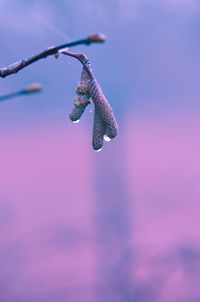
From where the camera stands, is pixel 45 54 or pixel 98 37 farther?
pixel 45 54

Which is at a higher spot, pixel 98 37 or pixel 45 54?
pixel 45 54

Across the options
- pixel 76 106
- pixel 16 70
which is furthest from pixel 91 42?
pixel 76 106

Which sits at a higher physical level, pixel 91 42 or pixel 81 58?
pixel 81 58

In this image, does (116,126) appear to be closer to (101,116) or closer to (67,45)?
(101,116)

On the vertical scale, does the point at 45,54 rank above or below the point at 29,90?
above

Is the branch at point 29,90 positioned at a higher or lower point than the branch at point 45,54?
lower

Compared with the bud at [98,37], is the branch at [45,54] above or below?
A: above

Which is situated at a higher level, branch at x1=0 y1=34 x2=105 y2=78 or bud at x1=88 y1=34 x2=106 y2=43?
branch at x1=0 y1=34 x2=105 y2=78

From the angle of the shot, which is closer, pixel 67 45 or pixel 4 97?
pixel 4 97

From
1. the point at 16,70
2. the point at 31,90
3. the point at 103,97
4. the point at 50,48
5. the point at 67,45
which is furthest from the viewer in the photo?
the point at 103,97

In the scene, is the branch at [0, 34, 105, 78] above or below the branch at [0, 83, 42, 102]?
above

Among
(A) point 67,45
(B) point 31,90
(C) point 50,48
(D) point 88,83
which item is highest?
(D) point 88,83
